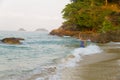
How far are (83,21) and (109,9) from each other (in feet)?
23.5

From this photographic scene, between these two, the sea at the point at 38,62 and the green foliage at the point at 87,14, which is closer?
the sea at the point at 38,62

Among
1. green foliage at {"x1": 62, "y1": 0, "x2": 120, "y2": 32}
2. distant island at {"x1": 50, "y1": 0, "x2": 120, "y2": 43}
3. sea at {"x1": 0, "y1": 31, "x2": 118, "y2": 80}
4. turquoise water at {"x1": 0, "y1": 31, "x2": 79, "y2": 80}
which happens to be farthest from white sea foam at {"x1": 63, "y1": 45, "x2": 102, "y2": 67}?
green foliage at {"x1": 62, "y1": 0, "x2": 120, "y2": 32}

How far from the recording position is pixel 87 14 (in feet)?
210

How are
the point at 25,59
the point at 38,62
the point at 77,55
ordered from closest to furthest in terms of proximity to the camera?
the point at 38,62
the point at 25,59
the point at 77,55

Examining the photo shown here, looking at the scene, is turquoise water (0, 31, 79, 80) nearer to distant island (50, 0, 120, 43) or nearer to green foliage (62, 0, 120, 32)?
distant island (50, 0, 120, 43)

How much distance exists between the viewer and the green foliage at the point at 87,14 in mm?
63906

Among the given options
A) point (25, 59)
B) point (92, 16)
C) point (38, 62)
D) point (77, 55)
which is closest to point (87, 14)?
point (92, 16)

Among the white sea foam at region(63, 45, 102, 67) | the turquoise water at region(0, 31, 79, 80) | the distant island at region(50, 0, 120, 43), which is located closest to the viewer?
the turquoise water at region(0, 31, 79, 80)

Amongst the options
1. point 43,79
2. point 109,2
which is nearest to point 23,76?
point 43,79

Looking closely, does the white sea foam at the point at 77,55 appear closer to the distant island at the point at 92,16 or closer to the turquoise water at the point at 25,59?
the turquoise water at the point at 25,59

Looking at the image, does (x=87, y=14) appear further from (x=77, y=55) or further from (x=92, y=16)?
(x=77, y=55)

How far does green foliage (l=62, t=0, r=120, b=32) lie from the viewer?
63.9 metres

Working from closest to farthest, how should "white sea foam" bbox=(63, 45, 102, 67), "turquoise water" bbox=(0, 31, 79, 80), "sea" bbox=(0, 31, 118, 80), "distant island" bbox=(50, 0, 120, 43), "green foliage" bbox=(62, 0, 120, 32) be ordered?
1. "sea" bbox=(0, 31, 118, 80)
2. "turquoise water" bbox=(0, 31, 79, 80)
3. "white sea foam" bbox=(63, 45, 102, 67)
4. "distant island" bbox=(50, 0, 120, 43)
5. "green foliage" bbox=(62, 0, 120, 32)

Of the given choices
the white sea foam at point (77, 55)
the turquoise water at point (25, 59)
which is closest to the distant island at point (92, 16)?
the turquoise water at point (25, 59)
